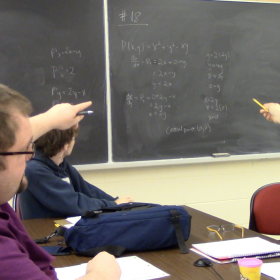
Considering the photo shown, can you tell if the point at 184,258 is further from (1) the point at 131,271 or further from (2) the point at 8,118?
(2) the point at 8,118

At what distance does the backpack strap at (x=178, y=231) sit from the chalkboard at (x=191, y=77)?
1603 millimetres

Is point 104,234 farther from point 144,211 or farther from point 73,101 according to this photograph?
point 73,101

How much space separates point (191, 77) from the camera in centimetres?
340

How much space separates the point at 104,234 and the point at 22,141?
716mm

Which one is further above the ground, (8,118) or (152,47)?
(152,47)

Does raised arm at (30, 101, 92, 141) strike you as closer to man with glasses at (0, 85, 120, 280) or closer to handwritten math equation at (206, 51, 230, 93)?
man with glasses at (0, 85, 120, 280)

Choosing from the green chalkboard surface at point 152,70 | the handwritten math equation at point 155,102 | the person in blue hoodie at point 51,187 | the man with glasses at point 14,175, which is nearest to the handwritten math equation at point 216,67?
the green chalkboard surface at point 152,70

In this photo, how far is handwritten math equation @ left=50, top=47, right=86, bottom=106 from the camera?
3.04 m

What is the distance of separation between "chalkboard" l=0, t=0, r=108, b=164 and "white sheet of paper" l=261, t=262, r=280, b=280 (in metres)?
1.92

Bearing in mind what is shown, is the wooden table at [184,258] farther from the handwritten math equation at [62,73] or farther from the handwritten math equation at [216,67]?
the handwritten math equation at [216,67]

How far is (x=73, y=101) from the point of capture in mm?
3094

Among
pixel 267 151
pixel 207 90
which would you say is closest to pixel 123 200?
pixel 207 90

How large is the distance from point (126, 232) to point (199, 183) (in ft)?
6.57

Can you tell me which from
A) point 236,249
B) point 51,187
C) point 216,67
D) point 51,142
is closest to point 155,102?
point 216,67
